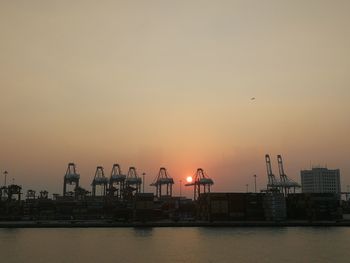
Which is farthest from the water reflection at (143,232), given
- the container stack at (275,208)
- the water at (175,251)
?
the container stack at (275,208)

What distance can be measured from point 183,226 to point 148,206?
14.5 metres

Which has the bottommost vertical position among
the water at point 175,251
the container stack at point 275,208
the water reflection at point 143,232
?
the water reflection at point 143,232

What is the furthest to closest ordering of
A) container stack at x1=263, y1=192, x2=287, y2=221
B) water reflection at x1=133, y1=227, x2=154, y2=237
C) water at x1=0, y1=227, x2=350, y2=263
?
container stack at x1=263, y1=192, x2=287, y2=221 → water reflection at x1=133, y1=227, x2=154, y2=237 → water at x1=0, y1=227, x2=350, y2=263

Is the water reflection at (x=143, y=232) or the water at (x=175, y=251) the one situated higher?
the water at (x=175, y=251)

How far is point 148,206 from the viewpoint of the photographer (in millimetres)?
127375

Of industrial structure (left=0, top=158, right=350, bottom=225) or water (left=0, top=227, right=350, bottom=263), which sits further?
industrial structure (left=0, top=158, right=350, bottom=225)

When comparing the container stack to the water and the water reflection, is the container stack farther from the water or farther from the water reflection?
the water

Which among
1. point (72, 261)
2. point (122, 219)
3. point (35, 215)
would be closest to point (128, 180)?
point (35, 215)

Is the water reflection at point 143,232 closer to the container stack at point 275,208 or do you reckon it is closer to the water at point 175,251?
the water at point 175,251

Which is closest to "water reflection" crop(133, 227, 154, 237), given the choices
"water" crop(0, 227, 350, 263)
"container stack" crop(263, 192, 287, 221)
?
"water" crop(0, 227, 350, 263)

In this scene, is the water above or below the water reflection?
above

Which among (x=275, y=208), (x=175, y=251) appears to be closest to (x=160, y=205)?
(x=275, y=208)

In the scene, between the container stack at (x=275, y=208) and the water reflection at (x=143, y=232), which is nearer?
the water reflection at (x=143, y=232)

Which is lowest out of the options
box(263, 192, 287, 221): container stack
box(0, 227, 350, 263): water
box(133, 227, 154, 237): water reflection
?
box(133, 227, 154, 237): water reflection
